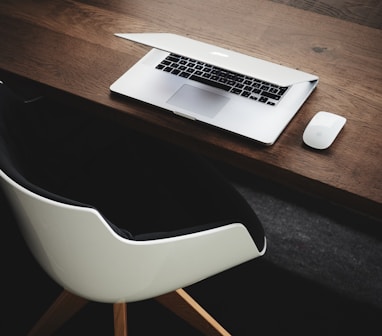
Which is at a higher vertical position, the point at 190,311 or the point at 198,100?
the point at 198,100

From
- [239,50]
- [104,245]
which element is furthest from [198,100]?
[104,245]

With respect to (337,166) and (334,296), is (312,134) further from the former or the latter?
(334,296)

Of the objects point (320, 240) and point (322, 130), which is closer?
point (322, 130)

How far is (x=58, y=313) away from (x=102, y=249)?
0.59 metres

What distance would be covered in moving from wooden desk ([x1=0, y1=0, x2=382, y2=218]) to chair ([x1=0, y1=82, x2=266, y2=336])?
0.16m

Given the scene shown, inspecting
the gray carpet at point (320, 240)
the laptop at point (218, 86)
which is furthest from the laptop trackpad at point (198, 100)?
the gray carpet at point (320, 240)

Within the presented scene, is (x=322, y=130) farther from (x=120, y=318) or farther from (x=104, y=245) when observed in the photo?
(x=120, y=318)

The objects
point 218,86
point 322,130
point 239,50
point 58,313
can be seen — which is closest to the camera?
point 322,130

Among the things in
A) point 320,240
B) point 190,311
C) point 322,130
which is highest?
point 322,130

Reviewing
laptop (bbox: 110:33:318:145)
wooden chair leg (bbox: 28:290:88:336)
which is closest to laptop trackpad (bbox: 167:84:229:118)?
laptop (bbox: 110:33:318:145)

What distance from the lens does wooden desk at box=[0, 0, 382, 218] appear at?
1235mm

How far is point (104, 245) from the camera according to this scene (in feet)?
3.64

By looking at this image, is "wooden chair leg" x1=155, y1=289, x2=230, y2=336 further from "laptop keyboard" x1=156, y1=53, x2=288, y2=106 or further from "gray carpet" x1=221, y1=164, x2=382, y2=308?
"laptop keyboard" x1=156, y1=53, x2=288, y2=106

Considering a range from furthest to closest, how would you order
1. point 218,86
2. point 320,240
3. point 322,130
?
point 320,240 → point 218,86 → point 322,130
